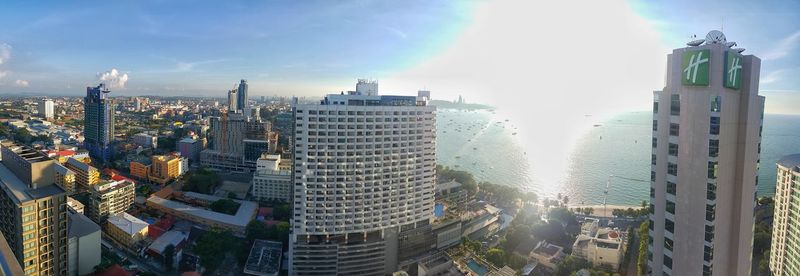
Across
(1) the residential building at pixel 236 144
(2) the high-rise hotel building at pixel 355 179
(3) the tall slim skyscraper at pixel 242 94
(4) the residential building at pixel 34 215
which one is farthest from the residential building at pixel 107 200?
(3) the tall slim skyscraper at pixel 242 94

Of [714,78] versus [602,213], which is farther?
[602,213]

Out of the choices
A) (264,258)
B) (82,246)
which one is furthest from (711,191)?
(82,246)

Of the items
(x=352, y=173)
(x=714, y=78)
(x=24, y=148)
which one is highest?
(x=714, y=78)

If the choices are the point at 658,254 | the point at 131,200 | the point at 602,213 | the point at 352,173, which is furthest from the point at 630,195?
the point at 131,200

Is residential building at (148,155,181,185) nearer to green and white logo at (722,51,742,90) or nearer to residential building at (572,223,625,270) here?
residential building at (572,223,625,270)

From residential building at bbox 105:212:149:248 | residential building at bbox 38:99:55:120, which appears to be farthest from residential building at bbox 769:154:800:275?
residential building at bbox 38:99:55:120

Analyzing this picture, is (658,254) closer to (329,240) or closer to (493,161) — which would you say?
(329,240)
